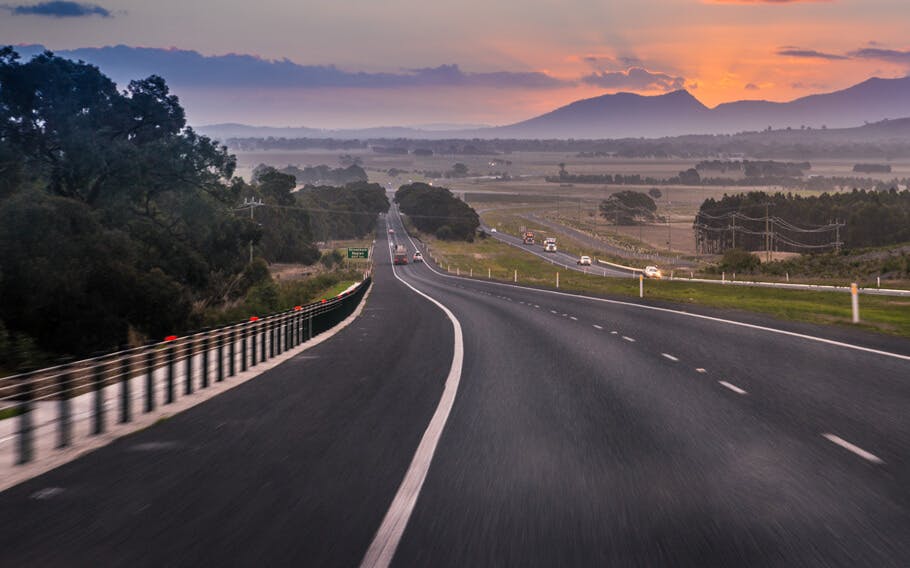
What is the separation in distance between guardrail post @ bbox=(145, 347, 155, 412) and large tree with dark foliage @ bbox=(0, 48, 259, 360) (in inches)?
867

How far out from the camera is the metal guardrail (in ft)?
32.4

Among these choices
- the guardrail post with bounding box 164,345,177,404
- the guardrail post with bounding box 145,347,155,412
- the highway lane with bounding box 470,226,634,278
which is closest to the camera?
the guardrail post with bounding box 145,347,155,412

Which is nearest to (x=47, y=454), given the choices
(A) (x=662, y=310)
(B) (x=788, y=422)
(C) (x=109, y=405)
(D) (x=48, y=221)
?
(C) (x=109, y=405)

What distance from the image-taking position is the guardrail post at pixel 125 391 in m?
11.9

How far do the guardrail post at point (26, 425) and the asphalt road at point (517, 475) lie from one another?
681mm

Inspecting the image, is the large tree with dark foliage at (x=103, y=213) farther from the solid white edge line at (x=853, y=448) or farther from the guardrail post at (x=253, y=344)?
the solid white edge line at (x=853, y=448)

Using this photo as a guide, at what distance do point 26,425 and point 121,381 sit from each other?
10.8 ft

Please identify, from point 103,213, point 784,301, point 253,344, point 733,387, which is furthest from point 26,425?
point 103,213

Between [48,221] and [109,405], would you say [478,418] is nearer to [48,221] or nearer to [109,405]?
[109,405]

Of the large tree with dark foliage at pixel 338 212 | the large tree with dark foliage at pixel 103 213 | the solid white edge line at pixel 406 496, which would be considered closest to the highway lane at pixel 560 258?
Answer: the large tree with dark foliage at pixel 338 212

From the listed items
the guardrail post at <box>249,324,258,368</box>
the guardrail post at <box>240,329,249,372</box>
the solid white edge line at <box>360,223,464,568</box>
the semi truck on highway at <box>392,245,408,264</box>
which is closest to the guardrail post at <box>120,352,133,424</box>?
the solid white edge line at <box>360,223,464,568</box>

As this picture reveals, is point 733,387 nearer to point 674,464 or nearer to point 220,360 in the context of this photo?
point 674,464

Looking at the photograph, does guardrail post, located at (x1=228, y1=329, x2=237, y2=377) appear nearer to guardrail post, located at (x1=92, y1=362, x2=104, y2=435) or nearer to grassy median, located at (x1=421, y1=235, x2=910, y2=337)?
guardrail post, located at (x1=92, y1=362, x2=104, y2=435)

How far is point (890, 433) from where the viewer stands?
1041 centimetres
